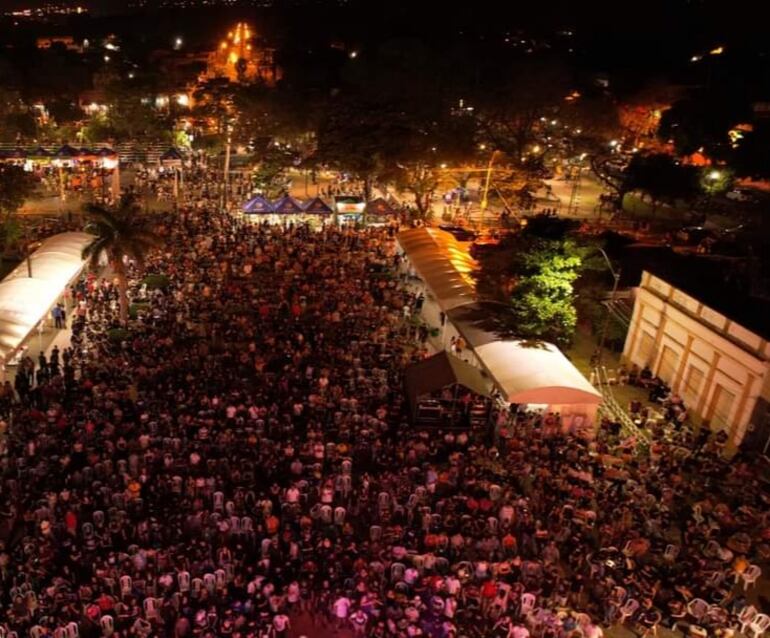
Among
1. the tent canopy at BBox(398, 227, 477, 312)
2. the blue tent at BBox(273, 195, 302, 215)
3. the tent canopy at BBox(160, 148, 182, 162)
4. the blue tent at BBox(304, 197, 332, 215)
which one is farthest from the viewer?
the tent canopy at BBox(160, 148, 182, 162)

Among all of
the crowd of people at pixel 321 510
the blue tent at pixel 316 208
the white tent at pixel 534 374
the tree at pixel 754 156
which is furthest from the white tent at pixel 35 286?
the tree at pixel 754 156

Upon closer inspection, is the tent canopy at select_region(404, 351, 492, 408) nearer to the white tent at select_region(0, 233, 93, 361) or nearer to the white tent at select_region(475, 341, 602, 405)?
the white tent at select_region(475, 341, 602, 405)

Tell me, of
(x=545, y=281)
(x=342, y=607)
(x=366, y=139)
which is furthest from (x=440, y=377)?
(x=366, y=139)

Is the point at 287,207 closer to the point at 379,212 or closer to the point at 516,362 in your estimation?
the point at 379,212

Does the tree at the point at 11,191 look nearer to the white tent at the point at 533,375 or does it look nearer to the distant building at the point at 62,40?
the white tent at the point at 533,375

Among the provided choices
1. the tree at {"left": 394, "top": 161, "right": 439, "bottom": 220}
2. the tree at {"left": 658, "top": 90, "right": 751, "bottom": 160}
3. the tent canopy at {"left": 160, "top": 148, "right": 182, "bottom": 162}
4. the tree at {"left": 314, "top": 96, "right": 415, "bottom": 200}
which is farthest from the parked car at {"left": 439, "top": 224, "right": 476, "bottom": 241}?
the tree at {"left": 658, "top": 90, "right": 751, "bottom": 160}

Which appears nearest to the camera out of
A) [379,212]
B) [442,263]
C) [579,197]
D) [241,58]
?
[442,263]
